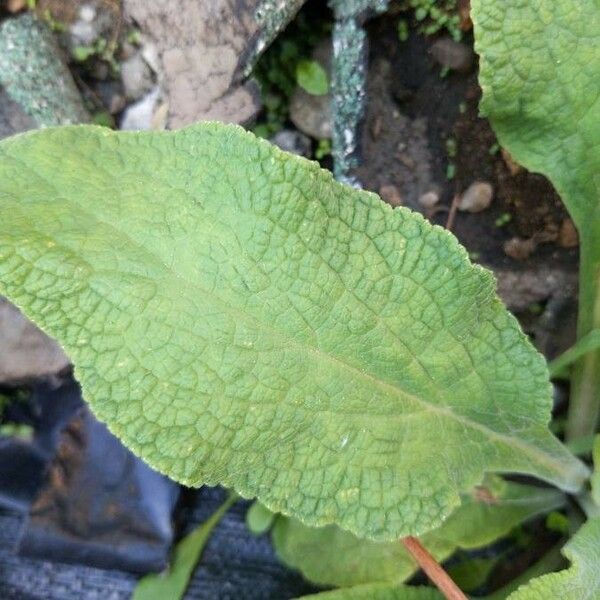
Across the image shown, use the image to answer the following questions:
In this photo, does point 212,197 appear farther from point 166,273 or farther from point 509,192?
point 509,192

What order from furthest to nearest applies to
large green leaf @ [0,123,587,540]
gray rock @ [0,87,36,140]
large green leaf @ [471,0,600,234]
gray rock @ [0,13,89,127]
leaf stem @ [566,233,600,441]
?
1. gray rock @ [0,87,36,140]
2. gray rock @ [0,13,89,127]
3. leaf stem @ [566,233,600,441]
4. large green leaf @ [471,0,600,234]
5. large green leaf @ [0,123,587,540]

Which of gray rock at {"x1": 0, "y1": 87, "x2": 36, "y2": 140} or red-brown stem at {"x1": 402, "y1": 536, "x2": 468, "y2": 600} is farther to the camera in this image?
gray rock at {"x1": 0, "y1": 87, "x2": 36, "y2": 140}

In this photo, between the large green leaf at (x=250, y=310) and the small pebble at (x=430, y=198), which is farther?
the small pebble at (x=430, y=198)

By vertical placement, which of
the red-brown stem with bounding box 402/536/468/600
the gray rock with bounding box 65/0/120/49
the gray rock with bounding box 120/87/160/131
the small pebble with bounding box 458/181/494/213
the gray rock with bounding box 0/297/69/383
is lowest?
the gray rock with bounding box 0/297/69/383

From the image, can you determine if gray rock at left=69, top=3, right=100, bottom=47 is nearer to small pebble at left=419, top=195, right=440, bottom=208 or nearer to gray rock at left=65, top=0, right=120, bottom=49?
gray rock at left=65, top=0, right=120, bottom=49

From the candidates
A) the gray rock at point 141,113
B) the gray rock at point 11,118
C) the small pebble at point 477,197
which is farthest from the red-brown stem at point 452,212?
the gray rock at point 11,118

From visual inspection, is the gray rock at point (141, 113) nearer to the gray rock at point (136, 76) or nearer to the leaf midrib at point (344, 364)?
the gray rock at point (136, 76)

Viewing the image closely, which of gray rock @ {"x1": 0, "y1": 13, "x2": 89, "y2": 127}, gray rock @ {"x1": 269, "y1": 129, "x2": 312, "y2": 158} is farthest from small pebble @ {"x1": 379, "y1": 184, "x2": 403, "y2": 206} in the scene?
gray rock @ {"x1": 0, "y1": 13, "x2": 89, "y2": 127}
